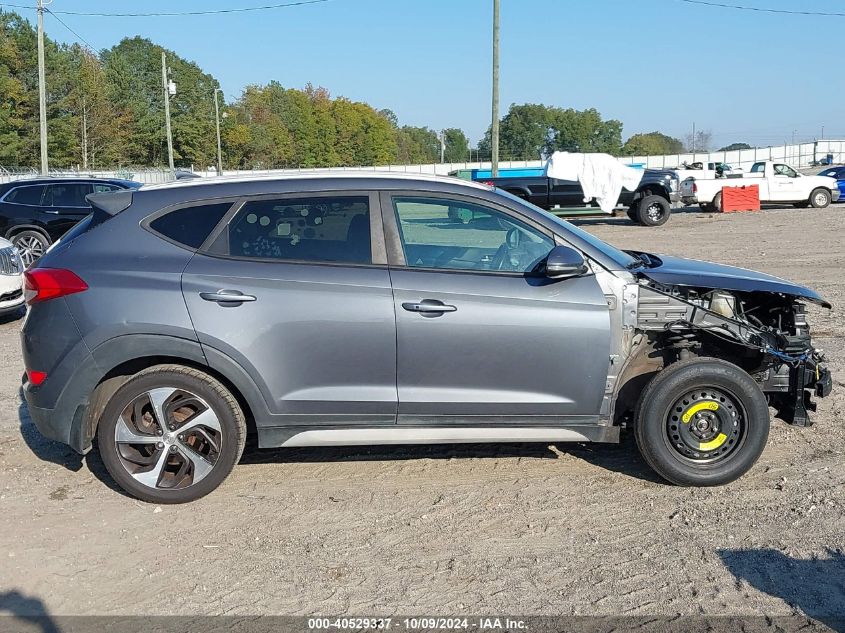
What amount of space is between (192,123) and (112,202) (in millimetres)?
82385

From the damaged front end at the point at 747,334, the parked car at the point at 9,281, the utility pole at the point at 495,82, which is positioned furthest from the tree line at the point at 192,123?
the damaged front end at the point at 747,334

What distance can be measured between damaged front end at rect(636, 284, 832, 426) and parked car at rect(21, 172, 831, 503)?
2cm

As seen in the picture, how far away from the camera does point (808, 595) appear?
3.78 metres

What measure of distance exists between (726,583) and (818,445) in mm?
2121

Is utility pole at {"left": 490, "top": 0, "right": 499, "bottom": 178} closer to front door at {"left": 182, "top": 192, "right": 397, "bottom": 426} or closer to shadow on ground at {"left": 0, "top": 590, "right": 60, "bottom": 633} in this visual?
front door at {"left": 182, "top": 192, "right": 397, "bottom": 426}

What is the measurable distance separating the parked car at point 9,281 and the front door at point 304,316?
262 inches

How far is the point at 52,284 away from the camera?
474 cm

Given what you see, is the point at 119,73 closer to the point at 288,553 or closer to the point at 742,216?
the point at 742,216

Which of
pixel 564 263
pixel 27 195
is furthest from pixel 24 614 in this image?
pixel 27 195

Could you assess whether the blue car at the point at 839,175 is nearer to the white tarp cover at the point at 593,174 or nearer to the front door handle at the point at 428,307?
the white tarp cover at the point at 593,174

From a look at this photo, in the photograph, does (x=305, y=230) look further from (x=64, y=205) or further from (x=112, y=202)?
(x=64, y=205)

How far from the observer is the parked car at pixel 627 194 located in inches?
952

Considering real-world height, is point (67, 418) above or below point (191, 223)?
below

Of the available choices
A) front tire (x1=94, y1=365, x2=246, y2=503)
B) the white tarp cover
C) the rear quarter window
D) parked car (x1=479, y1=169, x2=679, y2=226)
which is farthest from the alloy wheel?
the white tarp cover
